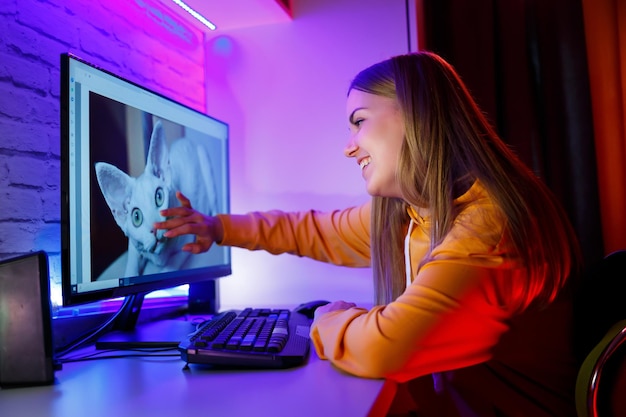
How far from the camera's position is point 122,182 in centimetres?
99

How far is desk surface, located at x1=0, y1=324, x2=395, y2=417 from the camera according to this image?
1.89ft

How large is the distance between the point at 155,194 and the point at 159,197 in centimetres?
2

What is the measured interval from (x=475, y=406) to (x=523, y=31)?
1264 mm

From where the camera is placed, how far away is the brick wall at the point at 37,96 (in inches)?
39.1

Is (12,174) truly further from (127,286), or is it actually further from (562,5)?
(562,5)

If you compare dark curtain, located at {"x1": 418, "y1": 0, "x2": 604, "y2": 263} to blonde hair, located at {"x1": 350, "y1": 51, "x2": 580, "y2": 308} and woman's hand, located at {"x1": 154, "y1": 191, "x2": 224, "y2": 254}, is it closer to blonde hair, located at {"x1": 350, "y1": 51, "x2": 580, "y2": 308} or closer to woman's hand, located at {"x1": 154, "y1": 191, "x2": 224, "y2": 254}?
blonde hair, located at {"x1": 350, "y1": 51, "x2": 580, "y2": 308}

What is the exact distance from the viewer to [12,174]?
0.99 metres

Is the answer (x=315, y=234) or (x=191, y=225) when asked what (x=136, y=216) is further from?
(x=315, y=234)

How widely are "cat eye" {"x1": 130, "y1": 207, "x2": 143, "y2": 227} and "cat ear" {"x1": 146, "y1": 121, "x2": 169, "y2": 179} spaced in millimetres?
105

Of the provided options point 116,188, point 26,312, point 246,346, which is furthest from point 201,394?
point 116,188

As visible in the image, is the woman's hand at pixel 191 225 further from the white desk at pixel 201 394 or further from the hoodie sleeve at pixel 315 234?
the white desk at pixel 201 394

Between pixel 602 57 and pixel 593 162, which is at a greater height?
pixel 602 57

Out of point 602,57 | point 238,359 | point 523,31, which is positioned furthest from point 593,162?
point 238,359

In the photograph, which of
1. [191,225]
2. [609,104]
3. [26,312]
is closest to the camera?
[26,312]
